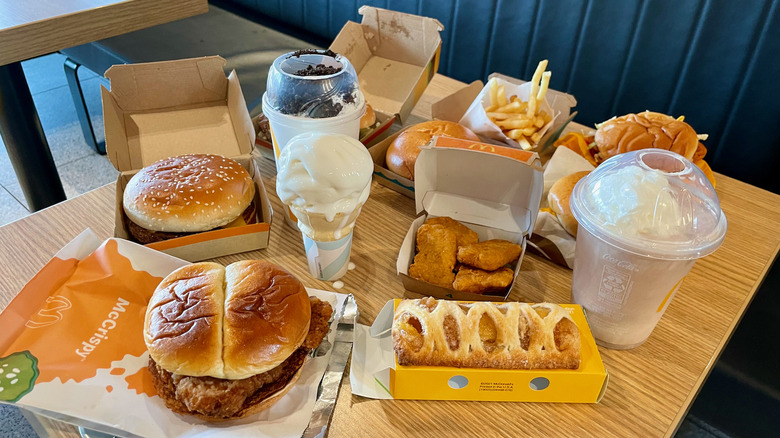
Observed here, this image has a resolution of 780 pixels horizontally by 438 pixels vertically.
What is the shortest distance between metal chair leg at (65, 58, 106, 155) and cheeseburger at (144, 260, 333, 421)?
253 cm

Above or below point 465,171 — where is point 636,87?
below

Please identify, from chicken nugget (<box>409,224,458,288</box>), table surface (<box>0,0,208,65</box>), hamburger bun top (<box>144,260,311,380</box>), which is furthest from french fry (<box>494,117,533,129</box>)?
table surface (<box>0,0,208,65</box>)

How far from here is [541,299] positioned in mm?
1062

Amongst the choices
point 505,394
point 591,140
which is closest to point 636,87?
point 591,140

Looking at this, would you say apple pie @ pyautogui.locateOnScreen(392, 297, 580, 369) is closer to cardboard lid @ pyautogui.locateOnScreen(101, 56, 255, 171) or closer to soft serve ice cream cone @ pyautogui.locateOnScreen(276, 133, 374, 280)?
soft serve ice cream cone @ pyautogui.locateOnScreen(276, 133, 374, 280)

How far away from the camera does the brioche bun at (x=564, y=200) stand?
1.12 meters

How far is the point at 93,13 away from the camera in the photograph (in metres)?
1.84

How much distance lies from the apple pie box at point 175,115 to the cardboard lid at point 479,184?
15.8 inches

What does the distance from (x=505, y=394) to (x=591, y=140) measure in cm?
92

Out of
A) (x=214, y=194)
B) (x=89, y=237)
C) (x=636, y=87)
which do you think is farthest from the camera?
(x=636, y=87)

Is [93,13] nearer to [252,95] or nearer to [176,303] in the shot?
[252,95]

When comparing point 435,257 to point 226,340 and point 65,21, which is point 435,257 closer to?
point 226,340

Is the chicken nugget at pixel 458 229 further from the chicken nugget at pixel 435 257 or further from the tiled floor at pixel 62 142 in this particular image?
the tiled floor at pixel 62 142

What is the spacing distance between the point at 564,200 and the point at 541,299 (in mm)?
241
